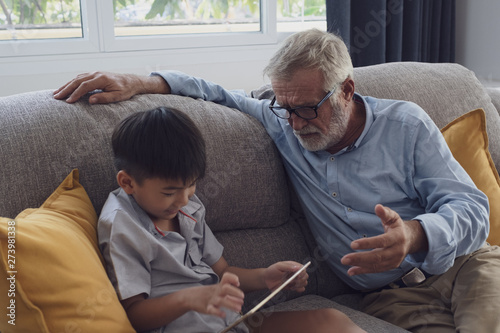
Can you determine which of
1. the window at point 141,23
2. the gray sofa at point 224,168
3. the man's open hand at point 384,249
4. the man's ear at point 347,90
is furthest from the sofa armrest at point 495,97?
the man's open hand at point 384,249

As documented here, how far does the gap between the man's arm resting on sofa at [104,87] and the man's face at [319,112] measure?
0.41 meters

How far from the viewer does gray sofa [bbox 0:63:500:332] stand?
1.43 meters

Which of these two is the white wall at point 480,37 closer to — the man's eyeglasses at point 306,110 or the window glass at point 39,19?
the man's eyeglasses at point 306,110

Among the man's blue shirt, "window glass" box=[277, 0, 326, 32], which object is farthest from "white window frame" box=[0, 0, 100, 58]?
"window glass" box=[277, 0, 326, 32]

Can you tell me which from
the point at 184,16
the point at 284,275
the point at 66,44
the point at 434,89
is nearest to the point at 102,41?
the point at 66,44

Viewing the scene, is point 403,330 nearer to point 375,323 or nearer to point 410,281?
point 375,323

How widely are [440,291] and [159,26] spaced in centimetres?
178

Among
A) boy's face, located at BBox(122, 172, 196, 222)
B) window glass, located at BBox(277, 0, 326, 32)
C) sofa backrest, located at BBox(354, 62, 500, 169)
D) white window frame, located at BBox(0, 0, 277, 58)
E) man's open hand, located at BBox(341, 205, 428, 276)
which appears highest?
window glass, located at BBox(277, 0, 326, 32)

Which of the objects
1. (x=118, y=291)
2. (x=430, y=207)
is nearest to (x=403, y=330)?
(x=430, y=207)

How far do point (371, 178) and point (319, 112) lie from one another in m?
0.24

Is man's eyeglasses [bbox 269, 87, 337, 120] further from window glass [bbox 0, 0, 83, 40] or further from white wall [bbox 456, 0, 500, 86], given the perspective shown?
white wall [bbox 456, 0, 500, 86]

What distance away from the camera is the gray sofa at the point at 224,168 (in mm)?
1432

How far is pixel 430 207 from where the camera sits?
162 centimetres

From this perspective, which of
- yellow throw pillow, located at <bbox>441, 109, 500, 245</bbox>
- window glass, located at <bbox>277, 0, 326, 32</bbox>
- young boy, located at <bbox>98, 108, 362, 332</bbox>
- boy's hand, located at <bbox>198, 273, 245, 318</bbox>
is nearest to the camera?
boy's hand, located at <bbox>198, 273, 245, 318</bbox>
